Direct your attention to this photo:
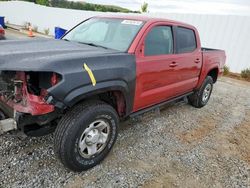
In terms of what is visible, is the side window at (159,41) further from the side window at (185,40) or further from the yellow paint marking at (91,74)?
the yellow paint marking at (91,74)

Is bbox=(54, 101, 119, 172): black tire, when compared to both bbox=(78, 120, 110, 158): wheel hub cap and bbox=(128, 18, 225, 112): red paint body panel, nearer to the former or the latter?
bbox=(78, 120, 110, 158): wheel hub cap

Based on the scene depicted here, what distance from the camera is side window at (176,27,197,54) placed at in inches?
170

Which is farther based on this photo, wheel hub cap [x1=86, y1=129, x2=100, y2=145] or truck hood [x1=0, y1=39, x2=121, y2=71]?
wheel hub cap [x1=86, y1=129, x2=100, y2=145]

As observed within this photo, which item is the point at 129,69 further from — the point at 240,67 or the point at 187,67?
the point at 240,67

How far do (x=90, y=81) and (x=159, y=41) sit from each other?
5.24ft

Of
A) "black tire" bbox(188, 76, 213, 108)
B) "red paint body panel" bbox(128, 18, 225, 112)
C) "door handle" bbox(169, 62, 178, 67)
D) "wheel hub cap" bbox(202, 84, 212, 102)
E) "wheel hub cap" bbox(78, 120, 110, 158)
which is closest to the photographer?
"wheel hub cap" bbox(78, 120, 110, 158)

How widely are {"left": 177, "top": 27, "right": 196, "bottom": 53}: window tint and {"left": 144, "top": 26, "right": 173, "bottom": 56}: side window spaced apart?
0.27 meters

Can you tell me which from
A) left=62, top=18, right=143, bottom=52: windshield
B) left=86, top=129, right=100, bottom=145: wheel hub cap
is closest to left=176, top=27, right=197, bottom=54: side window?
left=62, top=18, right=143, bottom=52: windshield

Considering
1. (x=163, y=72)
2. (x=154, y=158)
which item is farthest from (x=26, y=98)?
(x=163, y=72)

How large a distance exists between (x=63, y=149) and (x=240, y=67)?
33.5ft

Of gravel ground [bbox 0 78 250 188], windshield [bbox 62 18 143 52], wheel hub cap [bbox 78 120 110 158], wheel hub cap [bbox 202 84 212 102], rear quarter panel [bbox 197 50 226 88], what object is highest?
windshield [bbox 62 18 143 52]

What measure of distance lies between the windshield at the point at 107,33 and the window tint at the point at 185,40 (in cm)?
96

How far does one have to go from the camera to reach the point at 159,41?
12.5 feet

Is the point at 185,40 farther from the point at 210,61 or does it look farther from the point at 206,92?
the point at 206,92
